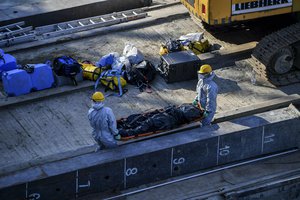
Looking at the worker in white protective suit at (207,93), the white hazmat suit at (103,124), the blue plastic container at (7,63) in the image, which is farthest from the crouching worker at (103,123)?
the blue plastic container at (7,63)

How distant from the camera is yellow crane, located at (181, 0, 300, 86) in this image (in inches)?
734

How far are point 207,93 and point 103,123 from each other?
2.26 metres

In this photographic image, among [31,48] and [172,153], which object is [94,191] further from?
[31,48]

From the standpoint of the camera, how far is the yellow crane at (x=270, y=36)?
1866cm

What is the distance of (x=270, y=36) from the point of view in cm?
1906

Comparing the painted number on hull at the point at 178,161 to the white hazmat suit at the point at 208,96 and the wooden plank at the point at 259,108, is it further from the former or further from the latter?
the wooden plank at the point at 259,108

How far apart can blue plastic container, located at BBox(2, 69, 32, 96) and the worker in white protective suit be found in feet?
14.5

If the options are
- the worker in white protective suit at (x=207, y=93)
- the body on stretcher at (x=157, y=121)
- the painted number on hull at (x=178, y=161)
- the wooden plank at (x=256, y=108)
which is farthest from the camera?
the wooden plank at (x=256, y=108)

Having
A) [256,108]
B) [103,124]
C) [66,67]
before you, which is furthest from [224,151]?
[66,67]

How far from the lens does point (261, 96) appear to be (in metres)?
18.2

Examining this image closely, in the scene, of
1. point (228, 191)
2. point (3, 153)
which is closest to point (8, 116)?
point (3, 153)

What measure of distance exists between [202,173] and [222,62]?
15.5 feet

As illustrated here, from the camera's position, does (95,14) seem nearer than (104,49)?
No

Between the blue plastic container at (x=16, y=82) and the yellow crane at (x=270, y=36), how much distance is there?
4.33 metres
